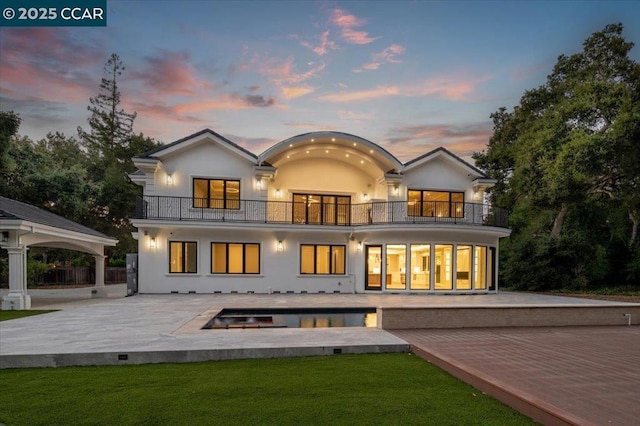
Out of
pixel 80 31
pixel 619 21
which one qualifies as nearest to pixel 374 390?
pixel 80 31

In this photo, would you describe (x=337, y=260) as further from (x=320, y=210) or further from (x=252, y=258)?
(x=252, y=258)

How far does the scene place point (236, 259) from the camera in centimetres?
1650

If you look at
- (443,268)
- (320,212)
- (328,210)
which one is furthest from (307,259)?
(443,268)

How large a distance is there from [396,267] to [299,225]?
4953mm

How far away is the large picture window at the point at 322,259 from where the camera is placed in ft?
56.0

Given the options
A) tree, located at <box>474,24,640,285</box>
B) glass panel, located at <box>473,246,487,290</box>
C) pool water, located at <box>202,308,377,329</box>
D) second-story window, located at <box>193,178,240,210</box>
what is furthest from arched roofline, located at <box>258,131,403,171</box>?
tree, located at <box>474,24,640,285</box>

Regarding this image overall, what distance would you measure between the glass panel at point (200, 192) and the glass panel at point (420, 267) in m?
9.85

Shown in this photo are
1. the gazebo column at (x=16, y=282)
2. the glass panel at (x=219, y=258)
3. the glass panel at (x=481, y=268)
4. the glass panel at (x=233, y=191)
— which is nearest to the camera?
the gazebo column at (x=16, y=282)

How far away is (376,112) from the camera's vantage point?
22.3 m

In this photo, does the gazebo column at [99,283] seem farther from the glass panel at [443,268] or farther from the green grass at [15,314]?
the glass panel at [443,268]

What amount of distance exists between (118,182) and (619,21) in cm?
3571

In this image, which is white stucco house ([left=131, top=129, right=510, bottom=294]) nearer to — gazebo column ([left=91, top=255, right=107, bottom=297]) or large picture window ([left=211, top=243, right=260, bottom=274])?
large picture window ([left=211, top=243, right=260, bottom=274])

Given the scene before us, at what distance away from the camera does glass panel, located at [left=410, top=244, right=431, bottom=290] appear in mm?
16359

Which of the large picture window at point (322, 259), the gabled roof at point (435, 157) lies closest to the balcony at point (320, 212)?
the large picture window at point (322, 259)
